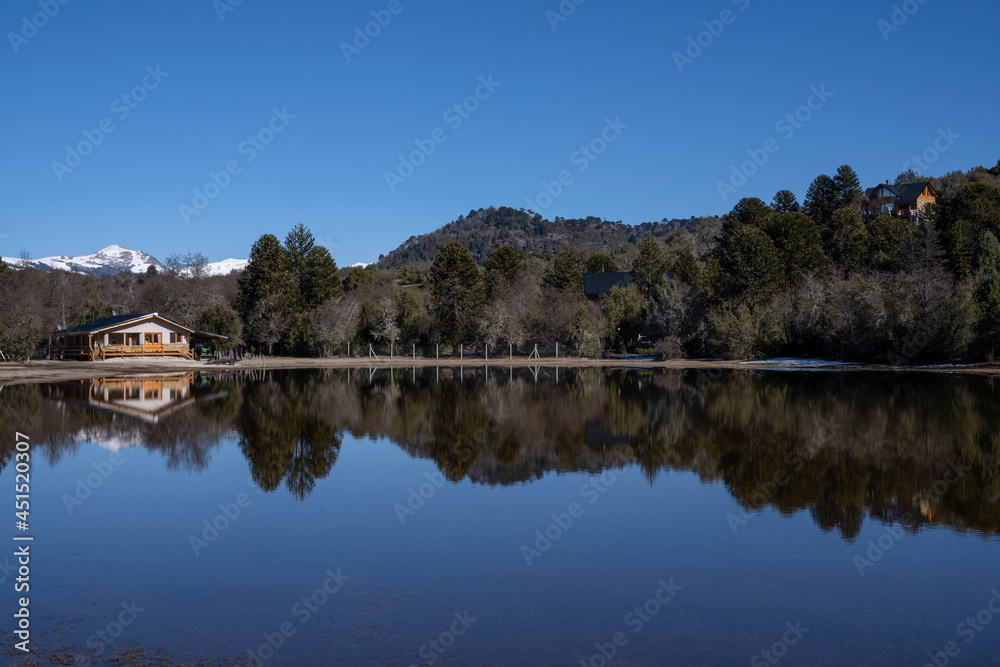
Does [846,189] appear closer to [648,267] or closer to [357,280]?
[648,267]

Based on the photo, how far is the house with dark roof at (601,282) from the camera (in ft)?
314

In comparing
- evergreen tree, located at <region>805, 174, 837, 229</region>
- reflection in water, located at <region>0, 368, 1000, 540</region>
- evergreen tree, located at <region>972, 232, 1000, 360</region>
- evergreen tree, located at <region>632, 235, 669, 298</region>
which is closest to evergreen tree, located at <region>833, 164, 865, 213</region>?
evergreen tree, located at <region>805, 174, 837, 229</region>

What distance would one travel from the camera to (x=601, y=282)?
9700 cm

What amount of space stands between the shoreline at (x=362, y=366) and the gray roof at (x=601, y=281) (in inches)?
1122

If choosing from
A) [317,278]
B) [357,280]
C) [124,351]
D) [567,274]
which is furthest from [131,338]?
[357,280]

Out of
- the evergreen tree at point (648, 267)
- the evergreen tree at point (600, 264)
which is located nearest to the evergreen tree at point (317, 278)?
the evergreen tree at point (648, 267)

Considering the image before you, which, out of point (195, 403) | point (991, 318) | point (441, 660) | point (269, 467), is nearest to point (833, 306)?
point (991, 318)

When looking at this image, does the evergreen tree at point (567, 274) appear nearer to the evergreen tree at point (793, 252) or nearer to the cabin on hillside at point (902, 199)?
the evergreen tree at point (793, 252)

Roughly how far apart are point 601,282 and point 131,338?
5520 cm

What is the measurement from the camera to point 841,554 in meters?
10.4

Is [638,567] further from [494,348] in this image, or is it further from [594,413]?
[494,348]

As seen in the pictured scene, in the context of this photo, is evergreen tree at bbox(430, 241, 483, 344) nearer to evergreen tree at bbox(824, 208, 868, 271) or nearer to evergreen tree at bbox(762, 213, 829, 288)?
evergreen tree at bbox(762, 213, 829, 288)

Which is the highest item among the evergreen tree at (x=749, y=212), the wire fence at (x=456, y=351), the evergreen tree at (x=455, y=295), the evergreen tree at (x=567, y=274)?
the evergreen tree at (x=749, y=212)

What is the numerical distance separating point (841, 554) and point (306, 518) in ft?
26.2
